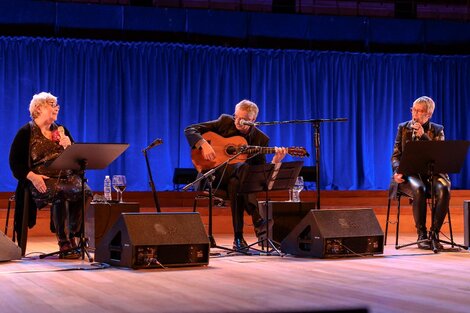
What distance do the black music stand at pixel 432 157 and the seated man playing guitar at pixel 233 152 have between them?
1.08 metres

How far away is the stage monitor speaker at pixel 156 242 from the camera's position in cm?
546

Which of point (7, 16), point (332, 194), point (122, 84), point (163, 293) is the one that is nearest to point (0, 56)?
point (7, 16)

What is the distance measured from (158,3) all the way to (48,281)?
23.4ft

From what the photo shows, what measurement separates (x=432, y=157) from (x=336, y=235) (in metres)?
1.12

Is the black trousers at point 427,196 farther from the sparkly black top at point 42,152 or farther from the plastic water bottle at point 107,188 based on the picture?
the sparkly black top at point 42,152

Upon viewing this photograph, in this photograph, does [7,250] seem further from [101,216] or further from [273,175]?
[273,175]

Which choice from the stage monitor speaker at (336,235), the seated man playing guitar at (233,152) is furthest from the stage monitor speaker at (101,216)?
the stage monitor speaker at (336,235)

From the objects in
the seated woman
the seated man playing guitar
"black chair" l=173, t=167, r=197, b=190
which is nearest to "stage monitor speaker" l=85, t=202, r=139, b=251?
the seated woman

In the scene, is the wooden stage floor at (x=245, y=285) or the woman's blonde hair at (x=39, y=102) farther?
the woman's blonde hair at (x=39, y=102)

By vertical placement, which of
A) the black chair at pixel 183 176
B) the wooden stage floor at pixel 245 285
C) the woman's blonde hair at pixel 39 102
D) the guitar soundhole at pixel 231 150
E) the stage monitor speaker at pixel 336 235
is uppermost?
the woman's blonde hair at pixel 39 102

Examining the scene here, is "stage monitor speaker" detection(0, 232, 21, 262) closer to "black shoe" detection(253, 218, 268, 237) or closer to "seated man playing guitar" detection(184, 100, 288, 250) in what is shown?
"seated man playing guitar" detection(184, 100, 288, 250)

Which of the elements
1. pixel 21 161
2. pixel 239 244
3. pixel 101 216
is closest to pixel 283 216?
pixel 239 244

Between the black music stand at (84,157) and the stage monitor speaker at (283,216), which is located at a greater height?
the black music stand at (84,157)

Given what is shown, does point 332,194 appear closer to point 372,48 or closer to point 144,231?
point 372,48
